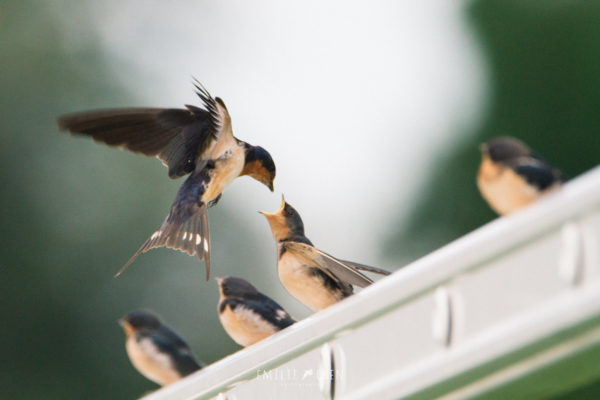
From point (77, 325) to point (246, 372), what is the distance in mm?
8187

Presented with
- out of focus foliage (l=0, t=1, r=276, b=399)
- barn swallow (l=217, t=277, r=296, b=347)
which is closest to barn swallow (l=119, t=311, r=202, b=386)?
barn swallow (l=217, t=277, r=296, b=347)

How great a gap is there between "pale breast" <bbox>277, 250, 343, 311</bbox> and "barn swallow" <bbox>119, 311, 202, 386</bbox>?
762 mm

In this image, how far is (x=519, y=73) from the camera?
9.73m

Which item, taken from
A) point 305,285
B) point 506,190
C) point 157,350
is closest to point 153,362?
point 157,350

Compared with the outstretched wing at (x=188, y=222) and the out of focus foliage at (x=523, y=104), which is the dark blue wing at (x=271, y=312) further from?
the out of focus foliage at (x=523, y=104)

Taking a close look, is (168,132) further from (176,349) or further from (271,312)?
(176,349)

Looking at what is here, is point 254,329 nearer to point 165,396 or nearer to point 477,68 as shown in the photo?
point 165,396

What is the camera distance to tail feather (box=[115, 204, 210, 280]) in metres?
2.98

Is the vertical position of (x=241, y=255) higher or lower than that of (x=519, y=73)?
lower

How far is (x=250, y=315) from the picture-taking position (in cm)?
→ 301

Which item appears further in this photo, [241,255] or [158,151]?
[241,255]

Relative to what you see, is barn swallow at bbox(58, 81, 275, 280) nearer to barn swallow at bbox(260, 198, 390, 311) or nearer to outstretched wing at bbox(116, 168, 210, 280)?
outstretched wing at bbox(116, 168, 210, 280)

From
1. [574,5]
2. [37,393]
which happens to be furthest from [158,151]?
[574,5]

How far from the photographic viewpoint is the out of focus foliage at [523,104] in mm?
8320
